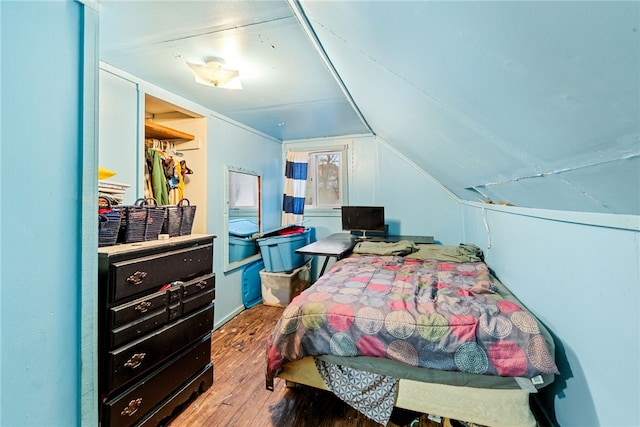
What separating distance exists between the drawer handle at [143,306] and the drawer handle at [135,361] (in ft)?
0.69

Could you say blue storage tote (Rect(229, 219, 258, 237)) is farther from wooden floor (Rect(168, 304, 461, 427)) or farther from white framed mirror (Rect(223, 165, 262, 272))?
wooden floor (Rect(168, 304, 461, 427))

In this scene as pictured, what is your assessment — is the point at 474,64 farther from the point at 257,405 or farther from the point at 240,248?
the point at 240,248

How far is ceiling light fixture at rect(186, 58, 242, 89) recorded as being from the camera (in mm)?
1641

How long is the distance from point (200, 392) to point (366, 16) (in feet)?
7.31

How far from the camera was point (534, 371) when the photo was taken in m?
1.07

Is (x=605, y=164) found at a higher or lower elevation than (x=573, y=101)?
lower

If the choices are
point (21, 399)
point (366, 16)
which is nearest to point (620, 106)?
point (366, 16)

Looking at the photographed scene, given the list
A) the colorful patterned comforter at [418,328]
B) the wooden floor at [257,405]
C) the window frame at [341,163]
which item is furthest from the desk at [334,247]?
the wooden floor at [257,405]

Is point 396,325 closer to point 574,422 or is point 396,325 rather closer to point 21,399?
point 574,422

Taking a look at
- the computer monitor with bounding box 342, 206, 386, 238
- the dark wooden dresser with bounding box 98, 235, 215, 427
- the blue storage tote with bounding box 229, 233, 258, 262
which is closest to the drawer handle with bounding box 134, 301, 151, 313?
the dark wooden dresser with bounding box 98, 235, 215, 427

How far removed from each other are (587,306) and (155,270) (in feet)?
6.39

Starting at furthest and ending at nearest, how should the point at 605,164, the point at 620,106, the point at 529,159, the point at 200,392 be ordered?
the point at 200,392 < the point at 529,159 < the point at 605,164 < the point at 620,106

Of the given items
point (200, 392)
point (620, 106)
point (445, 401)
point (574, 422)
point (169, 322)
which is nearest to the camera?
point (620, 106)

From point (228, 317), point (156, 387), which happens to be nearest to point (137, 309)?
point (156, 387)
